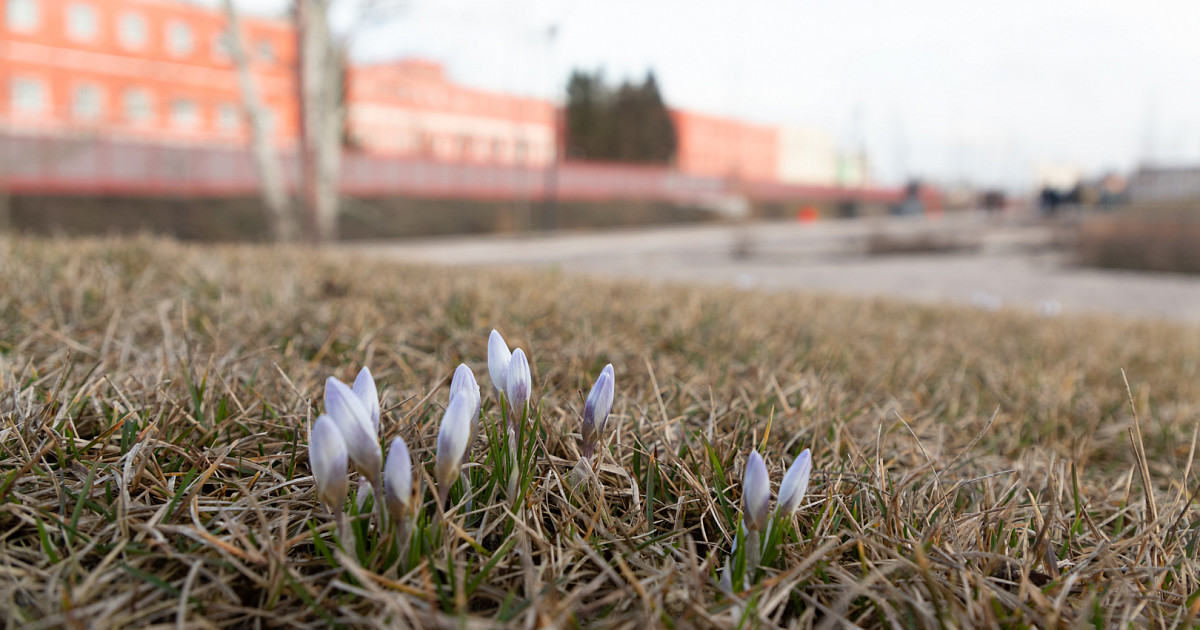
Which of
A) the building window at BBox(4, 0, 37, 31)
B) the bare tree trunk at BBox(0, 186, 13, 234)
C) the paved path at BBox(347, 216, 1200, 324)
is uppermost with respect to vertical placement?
the building window at BBox(4, 0, 37, 31)

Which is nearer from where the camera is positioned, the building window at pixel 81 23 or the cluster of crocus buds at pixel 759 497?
the cluster of crocus buds at pixel 759 497

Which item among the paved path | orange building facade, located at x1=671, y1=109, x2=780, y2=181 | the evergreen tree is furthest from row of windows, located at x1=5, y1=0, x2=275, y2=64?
orange building facade, located at x1=671, y1=109, x2=780, y2=181

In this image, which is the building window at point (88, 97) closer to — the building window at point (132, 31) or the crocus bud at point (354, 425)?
the building window at point (132, 31)

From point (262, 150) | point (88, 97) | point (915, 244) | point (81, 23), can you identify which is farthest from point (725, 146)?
point (262, 150)

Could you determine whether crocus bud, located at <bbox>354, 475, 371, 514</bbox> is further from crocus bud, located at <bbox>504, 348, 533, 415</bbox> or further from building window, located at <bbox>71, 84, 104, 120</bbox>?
building window, located at <bbox>71, 84, 104, 120</bbox>

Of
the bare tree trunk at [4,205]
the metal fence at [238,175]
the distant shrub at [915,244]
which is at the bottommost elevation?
the distant shrub at [915,244]

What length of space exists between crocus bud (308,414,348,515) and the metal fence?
57.9 feet

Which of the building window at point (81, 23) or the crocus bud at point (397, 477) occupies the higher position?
the building window at point (81, 23)

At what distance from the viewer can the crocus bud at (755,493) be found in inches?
37.5

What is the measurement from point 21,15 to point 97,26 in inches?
142

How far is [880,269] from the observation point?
17703 mm

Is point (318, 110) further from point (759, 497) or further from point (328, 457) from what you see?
point (759, 497)

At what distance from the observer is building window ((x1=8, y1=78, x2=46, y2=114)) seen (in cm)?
4294

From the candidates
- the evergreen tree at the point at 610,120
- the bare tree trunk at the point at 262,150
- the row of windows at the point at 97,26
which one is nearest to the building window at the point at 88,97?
the row of windows at the point at 97,26
